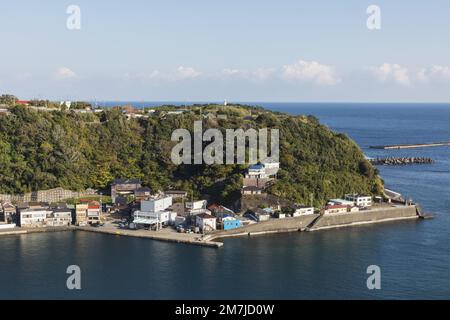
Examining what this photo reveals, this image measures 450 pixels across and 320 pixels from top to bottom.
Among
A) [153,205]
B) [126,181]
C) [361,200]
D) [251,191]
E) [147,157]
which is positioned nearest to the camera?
[153,205]

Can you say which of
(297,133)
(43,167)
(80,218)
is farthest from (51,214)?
(297,133)

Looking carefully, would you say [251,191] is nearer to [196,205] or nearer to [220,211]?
[220,211]

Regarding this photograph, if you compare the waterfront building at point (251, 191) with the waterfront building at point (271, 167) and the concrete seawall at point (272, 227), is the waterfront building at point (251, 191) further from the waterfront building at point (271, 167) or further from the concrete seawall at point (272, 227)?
the concrete seawall at point (272, 227)

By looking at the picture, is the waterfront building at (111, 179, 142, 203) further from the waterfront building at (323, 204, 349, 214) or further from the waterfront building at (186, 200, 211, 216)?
the waterfront building at (323, 204, 349, 214)

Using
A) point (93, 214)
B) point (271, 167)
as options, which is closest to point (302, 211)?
point (271, 167)

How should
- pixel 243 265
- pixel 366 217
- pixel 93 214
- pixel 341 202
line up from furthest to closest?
pixel 341 202
pixel 366 217
pixel 93 214
pixel 243 265

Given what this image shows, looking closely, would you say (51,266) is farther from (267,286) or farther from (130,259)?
(267,286)

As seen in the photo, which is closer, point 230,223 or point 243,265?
point 243,265

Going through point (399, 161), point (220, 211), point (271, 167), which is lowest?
point (220, 211)
